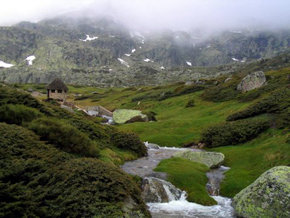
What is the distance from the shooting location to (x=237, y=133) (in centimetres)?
4619

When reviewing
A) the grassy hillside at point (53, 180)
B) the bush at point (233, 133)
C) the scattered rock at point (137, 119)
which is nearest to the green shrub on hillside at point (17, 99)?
the grassy hillside at point (53, 180)

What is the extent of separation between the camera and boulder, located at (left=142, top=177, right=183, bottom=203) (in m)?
23.6

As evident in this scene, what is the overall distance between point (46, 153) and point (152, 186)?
9.08 meters

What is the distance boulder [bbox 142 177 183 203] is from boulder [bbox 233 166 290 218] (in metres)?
5.16

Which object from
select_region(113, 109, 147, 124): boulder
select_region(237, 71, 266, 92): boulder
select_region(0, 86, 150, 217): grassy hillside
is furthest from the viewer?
select_region(237, 71, 266, 92): boulder

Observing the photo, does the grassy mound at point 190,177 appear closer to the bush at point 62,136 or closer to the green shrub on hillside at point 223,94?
the bush at point 62,136

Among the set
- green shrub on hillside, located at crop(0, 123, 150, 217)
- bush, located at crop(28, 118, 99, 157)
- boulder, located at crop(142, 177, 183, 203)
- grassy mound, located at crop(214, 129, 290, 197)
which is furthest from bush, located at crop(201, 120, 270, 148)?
green shrub on hillside, located at crop(0, 123, 150, 217)

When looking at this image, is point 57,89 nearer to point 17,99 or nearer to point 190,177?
point 17,99

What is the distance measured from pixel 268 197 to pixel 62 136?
55.4 feet

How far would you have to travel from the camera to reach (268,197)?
20.1 meters

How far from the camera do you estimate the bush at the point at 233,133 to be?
4472 cm

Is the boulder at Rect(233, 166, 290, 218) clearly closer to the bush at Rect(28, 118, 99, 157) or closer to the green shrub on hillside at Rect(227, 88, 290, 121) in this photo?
the bush at Rect(28, 118, 99, 157)

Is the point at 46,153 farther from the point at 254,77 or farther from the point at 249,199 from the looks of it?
the point at 254,77

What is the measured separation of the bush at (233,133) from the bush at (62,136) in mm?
25395
